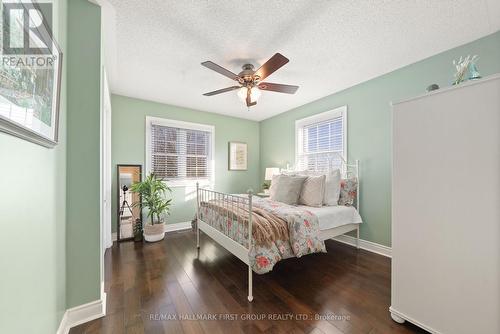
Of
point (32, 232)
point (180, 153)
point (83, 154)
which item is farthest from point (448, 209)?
point (180, 153)

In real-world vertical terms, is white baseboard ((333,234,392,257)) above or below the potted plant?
below

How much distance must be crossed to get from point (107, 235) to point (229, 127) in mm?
3030

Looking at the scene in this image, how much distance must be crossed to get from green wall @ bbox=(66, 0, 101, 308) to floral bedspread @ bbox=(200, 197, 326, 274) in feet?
3.82

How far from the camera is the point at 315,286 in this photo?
2.01 m

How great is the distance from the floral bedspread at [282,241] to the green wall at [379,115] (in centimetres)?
117

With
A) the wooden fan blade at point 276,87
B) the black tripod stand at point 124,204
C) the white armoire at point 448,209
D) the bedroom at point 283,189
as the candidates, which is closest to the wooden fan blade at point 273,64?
the bedroom at point 283,189

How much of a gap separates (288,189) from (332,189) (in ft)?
2.06

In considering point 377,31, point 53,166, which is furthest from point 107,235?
point 377,31

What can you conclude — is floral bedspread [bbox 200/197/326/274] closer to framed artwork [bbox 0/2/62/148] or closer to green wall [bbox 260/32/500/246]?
green wall [bbox 260/32/500/246]

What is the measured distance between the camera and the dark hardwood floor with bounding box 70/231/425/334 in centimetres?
149

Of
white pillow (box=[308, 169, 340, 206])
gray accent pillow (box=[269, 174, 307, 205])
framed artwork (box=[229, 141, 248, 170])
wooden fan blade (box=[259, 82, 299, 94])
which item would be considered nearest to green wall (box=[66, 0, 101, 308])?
wooden fan blade (box=[259, 82, 299, 94])

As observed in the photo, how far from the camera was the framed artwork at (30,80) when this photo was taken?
70cm

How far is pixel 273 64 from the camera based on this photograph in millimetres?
1978

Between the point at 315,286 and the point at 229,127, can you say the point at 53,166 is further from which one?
the point at 229,127
